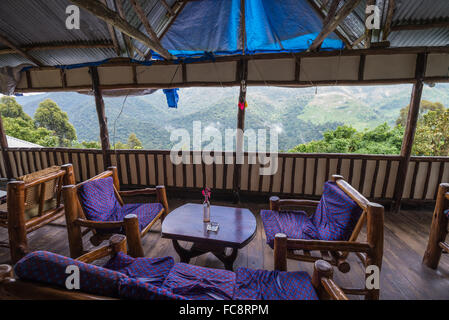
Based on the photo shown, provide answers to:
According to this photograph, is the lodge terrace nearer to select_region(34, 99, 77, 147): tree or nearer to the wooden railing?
the wooden railing

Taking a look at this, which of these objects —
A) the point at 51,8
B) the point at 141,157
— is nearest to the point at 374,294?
the point at 141,157

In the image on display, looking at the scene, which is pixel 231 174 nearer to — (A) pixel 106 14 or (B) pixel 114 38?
(A) pixel 106 14

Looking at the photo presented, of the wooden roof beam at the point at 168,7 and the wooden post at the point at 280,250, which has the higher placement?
Result: the wooden roof beam at the point at 168,7

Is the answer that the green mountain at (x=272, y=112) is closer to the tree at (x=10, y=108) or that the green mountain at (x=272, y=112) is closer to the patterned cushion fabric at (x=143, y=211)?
the tree at (x=10, y=108)

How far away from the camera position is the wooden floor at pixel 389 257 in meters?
2.14

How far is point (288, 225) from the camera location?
2.38 meters

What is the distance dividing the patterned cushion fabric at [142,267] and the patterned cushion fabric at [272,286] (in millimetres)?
564

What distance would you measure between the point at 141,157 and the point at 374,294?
14.2 ft

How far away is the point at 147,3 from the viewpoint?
140 inches

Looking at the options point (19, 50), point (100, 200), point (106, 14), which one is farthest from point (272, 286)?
point (19, 50)

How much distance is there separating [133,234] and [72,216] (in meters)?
0.74

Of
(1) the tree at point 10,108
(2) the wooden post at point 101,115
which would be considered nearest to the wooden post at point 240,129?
(2) the wooden post at point 101,115

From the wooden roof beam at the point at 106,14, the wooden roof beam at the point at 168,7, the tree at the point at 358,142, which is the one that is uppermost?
the wooden roof beam at the point at 168,7
